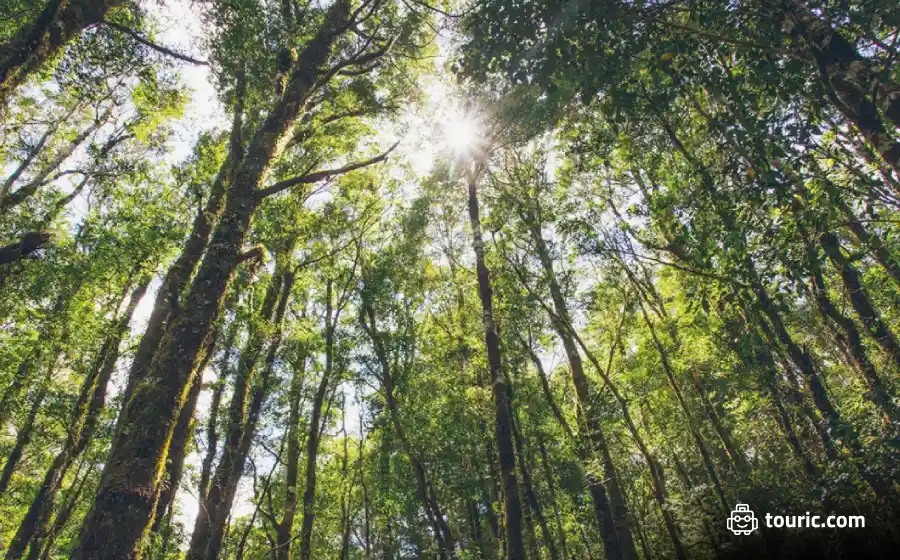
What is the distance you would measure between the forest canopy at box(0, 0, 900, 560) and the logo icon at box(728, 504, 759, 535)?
0.45 metres

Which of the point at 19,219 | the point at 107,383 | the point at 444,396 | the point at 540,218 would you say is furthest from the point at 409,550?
the point at 19,219

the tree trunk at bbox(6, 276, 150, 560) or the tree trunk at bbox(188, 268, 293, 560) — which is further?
the tree trunk at bbox(6, 276, 150, 560)

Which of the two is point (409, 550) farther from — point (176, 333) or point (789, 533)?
point (176, 333)

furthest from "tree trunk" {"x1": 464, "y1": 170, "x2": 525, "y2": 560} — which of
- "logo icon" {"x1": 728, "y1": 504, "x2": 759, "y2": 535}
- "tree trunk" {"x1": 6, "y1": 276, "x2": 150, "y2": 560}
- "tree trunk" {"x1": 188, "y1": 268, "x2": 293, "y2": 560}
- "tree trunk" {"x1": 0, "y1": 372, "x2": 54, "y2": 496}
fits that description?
"tree trunk" {"x1": 0, "y1": 372, "x2": 54, "y2": 496}

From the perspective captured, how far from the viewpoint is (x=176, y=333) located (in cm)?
494

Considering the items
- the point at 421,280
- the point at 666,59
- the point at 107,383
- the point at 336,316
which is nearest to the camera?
the point at 666,59

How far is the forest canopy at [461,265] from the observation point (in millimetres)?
5000

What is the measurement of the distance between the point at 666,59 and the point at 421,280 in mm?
14982

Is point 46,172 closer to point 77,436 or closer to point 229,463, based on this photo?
point 77,436

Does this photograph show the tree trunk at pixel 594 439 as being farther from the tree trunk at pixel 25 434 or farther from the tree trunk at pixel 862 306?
the tree trunk at pixel 25 434

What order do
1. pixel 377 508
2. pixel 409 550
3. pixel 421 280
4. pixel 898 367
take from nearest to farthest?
1. pixel 898 367
2. pixel 421 280
3. pixel 377 508
4. pixel 409 550

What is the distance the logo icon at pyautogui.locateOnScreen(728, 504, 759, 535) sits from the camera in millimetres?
11602
